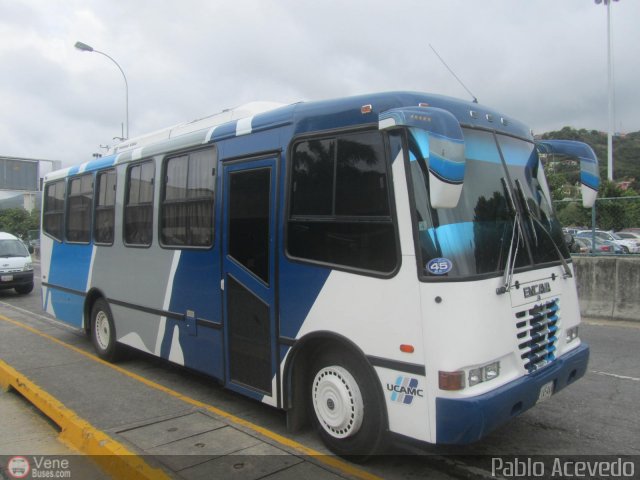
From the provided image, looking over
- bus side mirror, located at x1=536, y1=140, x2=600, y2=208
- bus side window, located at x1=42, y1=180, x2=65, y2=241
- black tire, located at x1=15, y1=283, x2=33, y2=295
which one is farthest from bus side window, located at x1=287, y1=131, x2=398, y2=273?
black tire, located at x1=15, y1=283, x2=33, y2=295

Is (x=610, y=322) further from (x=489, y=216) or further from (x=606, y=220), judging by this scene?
(x=489, y=216)

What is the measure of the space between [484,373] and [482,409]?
0.24 metres

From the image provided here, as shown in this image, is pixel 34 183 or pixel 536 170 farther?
pixel 34 183

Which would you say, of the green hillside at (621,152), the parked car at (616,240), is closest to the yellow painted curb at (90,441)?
the parked car at (616,240)

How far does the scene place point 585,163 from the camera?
4758 millimetres

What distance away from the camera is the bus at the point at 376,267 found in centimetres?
328

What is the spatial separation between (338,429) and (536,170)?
2742mm

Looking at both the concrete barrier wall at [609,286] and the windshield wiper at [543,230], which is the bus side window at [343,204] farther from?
the concrete barrier wall at [609,286]

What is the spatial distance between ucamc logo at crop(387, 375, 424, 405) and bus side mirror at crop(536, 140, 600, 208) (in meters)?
2.61

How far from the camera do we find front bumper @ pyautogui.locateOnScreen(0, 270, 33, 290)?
1490 centimetres

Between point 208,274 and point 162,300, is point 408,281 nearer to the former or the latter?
point 208,274

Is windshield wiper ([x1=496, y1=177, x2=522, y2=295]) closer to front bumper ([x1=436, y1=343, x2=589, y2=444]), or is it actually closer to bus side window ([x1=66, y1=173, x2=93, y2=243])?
front bumper ([x1=436, y1=343, x2=589, y2=444])

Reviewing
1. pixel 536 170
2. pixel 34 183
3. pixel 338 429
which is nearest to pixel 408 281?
pixel 338 429

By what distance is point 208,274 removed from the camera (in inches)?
204
